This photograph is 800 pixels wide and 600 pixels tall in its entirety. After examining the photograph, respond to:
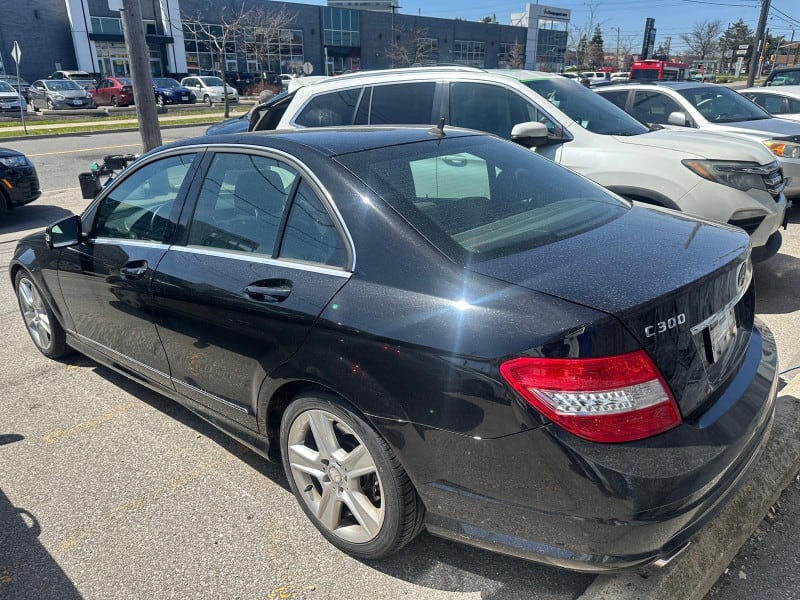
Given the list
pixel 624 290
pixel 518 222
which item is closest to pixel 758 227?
pixel 518 222

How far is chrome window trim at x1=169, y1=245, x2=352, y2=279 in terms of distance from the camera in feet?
7.70

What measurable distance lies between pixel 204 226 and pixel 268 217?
0.44m

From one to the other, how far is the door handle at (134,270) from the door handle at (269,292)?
0.88m

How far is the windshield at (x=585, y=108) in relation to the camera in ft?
18.5

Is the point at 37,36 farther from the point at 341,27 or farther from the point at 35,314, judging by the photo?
the point at 35,314

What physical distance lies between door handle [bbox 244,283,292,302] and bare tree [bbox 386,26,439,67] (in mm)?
60343

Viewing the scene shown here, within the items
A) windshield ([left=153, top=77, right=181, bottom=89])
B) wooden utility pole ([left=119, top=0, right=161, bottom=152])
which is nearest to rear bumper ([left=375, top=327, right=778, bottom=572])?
wooden utility pole ([left=119, top=0, right=161, bottom=152])

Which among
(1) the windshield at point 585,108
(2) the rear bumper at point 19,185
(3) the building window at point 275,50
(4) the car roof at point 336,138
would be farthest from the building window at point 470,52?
(4) the car roof at point 336,138

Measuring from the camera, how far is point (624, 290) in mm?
1971

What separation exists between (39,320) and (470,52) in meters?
75.4

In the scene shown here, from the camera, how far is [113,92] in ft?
107

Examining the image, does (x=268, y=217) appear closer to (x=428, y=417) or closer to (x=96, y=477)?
(x=428, y=417)

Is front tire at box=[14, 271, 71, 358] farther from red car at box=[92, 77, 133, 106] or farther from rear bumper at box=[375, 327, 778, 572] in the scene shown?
red car at box=[92, 77, 133, 106]

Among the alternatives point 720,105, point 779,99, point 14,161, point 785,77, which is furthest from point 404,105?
point 785,77
